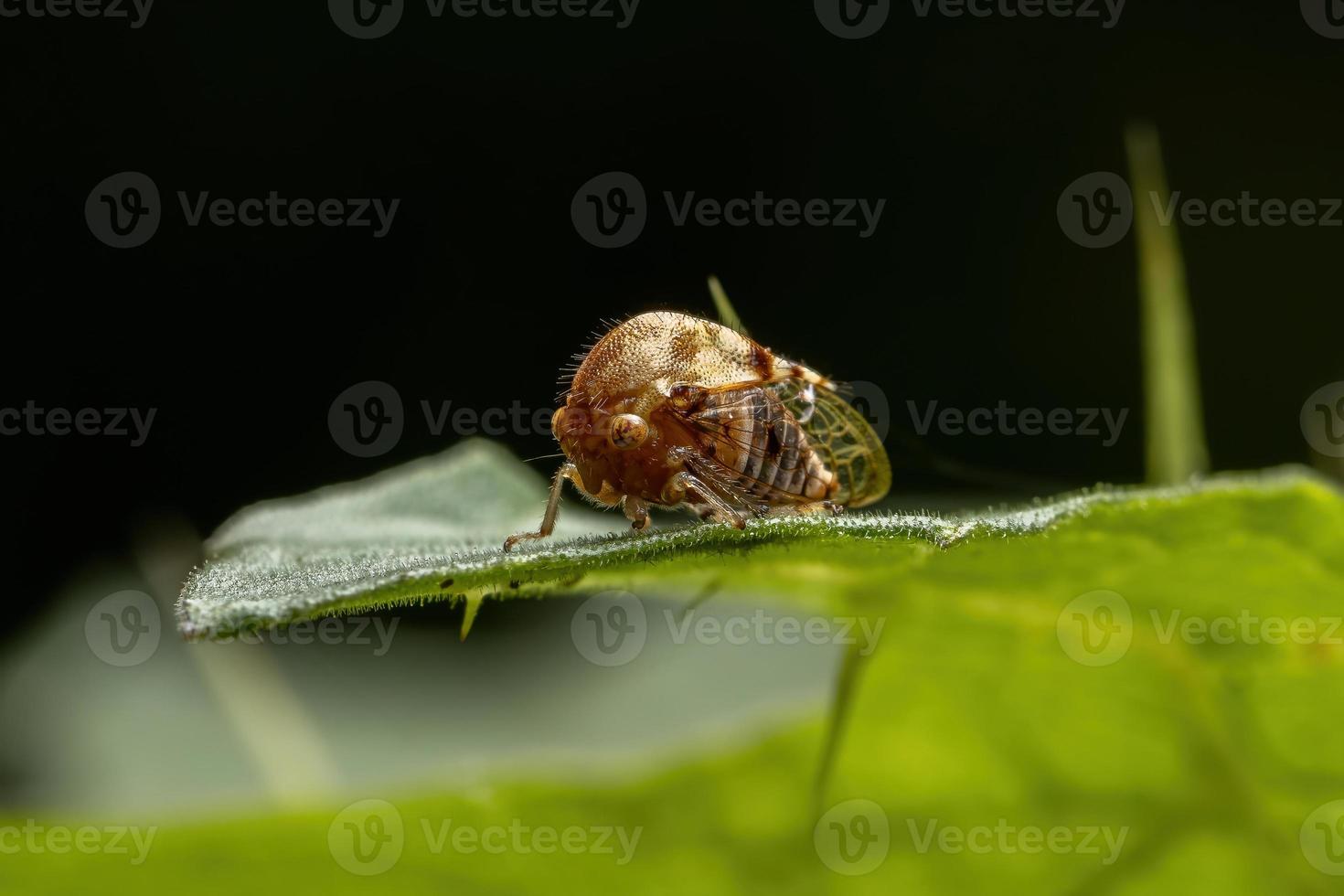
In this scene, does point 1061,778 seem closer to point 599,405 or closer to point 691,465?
point 691,465

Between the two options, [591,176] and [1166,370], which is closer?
[1166,370]

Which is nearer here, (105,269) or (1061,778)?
(1061,778)

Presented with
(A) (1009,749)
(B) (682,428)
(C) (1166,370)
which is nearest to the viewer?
(A) (1009,749)

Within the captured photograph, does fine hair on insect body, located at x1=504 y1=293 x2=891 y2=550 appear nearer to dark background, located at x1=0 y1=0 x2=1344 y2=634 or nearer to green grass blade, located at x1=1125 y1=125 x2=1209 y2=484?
green grass blade, located at x1=1125 y1=125 x2=1209 y2=484

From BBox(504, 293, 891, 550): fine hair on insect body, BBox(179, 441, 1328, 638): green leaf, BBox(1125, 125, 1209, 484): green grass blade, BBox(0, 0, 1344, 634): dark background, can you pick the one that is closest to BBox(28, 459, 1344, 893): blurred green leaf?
BBox(179, 441, 1328, 638): green leaf

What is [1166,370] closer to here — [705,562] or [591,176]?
[705,562]

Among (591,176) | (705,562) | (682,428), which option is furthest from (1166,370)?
(591,176)

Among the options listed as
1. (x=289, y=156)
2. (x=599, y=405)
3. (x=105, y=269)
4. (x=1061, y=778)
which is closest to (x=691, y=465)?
(x=599, y=405)

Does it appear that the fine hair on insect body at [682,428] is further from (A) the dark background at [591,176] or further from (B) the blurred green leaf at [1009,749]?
(A) the dark background at [591,176]
